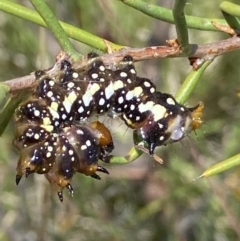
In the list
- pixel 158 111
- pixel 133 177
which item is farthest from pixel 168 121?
pixel 133 177

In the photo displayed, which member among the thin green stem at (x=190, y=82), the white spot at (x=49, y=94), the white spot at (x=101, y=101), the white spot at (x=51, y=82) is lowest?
the white spot at (x=101, y=101)

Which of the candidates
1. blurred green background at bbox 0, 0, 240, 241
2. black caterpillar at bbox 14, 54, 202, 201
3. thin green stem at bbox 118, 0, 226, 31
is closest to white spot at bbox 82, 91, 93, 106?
black caterpillar at bbox 14, 54, 202, 201

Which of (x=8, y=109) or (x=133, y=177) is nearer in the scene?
(x=8, y=109)

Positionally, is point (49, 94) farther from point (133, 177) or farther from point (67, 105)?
point (133, 177)

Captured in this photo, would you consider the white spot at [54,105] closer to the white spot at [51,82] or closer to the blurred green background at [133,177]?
the white spot at [51,82]

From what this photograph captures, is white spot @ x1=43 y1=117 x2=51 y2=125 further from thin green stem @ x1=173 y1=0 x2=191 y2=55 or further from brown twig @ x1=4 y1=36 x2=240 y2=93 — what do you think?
thin green stem @ x1=173 y1=0 x2=191 y2=55

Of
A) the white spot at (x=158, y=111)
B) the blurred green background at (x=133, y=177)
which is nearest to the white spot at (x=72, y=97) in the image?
the white spot at (x=158, y=111)
